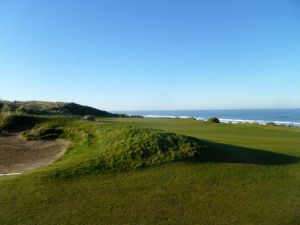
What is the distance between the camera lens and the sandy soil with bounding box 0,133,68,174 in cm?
1566

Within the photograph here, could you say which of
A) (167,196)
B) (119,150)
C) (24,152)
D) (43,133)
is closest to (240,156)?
(119,150)

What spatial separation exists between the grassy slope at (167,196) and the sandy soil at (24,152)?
3378mm

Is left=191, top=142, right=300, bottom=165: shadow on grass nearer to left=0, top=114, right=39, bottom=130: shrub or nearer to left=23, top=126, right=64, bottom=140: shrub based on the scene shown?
left=23, top=126, right=64, bottom=140: shrub

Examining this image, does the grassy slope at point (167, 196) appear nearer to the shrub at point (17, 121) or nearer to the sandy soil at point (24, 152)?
the sandy soil at point (24, 152)

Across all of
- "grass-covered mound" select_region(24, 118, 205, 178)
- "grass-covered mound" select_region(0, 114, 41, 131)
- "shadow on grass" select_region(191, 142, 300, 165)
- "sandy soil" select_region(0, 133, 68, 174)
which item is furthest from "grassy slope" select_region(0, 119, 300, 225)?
"grass-covered mound" select_region(0, 114, 41, 131)

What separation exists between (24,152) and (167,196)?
9987 mm

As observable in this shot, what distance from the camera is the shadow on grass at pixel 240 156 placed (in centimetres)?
1502

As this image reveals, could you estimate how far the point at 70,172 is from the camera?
13.0 metres

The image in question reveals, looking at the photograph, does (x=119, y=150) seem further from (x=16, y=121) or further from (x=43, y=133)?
(x=16, y=121)

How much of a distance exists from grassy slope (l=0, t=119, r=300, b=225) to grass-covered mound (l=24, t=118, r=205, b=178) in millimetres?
655

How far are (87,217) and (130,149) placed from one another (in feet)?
19.2

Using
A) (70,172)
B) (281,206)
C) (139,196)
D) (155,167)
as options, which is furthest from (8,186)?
(281,206)

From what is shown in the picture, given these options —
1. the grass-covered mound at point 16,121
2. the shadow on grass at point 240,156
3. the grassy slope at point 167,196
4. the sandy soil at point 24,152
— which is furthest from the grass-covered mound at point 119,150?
the grass-covered mound at point 16,121

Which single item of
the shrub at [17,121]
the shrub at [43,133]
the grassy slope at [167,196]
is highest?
the shrub at [17,121]
